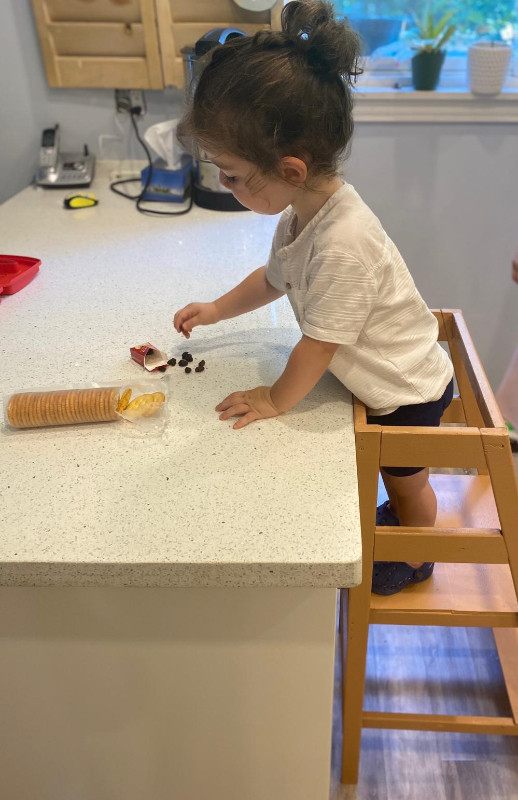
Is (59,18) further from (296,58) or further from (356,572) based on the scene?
(356,572)

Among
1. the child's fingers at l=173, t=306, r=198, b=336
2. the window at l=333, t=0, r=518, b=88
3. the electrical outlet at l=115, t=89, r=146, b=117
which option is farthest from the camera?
the window at l=333, t=0, r=518, b=88

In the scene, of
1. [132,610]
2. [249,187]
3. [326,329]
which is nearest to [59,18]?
[249,187]

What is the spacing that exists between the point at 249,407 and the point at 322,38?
0.44 m

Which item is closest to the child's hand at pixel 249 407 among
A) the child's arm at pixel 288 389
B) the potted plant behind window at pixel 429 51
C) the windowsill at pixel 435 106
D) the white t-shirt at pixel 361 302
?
the child's arm at pixel 288 389

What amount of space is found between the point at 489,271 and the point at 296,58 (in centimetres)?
160

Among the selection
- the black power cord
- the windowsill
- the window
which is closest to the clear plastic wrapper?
the black power cord

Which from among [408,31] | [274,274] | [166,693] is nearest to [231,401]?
[274,274]

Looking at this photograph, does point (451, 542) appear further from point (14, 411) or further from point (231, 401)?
point (14, 411)

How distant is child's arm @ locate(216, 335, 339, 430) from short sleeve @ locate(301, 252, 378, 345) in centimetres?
2

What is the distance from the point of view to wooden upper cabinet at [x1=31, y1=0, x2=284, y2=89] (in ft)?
5.40

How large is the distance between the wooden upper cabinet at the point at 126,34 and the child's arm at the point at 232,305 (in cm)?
99

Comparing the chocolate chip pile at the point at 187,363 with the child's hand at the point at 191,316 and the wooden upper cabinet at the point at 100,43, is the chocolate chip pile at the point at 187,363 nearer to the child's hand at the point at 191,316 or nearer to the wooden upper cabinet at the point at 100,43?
the child's hand at the point at 191,316

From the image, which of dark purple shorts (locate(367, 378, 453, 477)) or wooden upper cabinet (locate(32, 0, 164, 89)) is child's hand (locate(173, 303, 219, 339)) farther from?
wooden upper cabinet (locate(32, 0, 164, 89))

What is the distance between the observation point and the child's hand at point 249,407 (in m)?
0.83
